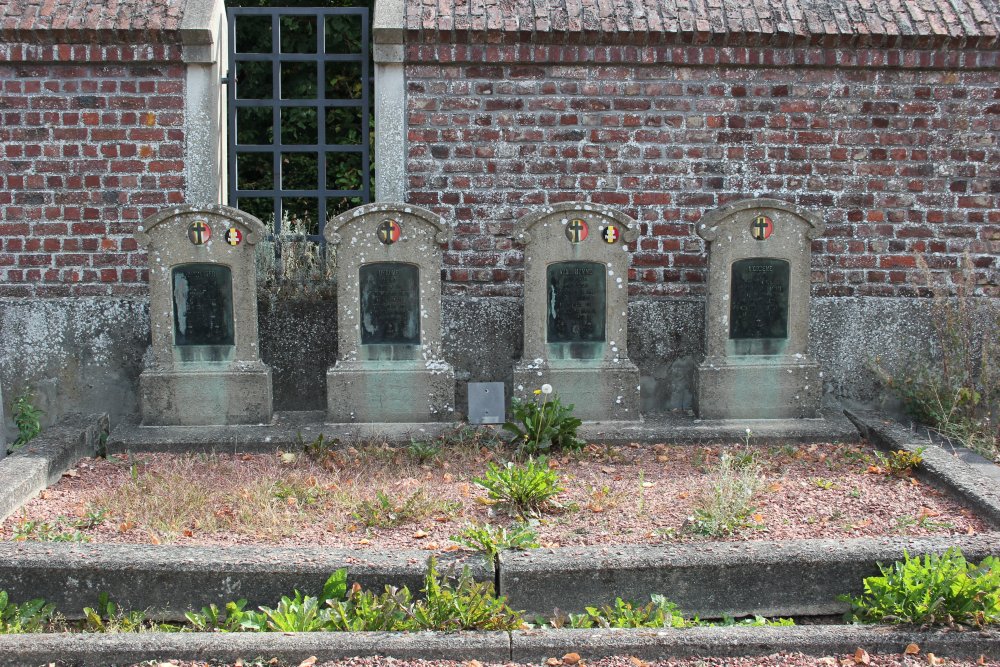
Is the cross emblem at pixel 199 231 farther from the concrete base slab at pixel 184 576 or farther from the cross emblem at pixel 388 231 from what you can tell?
the concrete base slab at pixel 184 576

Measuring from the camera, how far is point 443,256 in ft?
21.8

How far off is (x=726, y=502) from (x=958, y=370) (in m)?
2.78

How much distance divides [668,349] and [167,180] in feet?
11.8

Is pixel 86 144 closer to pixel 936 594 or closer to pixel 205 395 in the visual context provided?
pixel 205 395

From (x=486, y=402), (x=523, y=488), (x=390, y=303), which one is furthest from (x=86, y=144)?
(x=523, y=488)

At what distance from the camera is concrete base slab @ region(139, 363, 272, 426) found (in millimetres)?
5973

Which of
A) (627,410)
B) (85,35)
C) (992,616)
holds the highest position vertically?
(85,35)

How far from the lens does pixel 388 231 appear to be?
5988mm

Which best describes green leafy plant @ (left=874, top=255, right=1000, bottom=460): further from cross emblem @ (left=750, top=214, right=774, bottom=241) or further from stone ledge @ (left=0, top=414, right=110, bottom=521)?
stone ledge @ (left=0, top=414, right=110, bottom=521)

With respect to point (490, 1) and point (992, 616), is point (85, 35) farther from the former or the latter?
point (992, 616)

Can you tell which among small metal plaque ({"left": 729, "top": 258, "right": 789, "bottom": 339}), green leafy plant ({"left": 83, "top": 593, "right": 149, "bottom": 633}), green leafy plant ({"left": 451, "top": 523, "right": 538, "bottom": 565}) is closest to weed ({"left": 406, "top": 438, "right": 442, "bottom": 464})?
green leafy plant ({"left": 451, "top": 523, "right": 538, "bottom": 565})

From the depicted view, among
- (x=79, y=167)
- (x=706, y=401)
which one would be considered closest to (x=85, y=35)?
(x=79, y=167)

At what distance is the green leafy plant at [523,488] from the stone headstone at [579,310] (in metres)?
1.62

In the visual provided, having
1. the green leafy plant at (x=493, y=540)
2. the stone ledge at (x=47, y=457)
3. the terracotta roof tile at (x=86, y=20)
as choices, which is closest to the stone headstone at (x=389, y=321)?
the stone ledge at (x=47, y=457)
